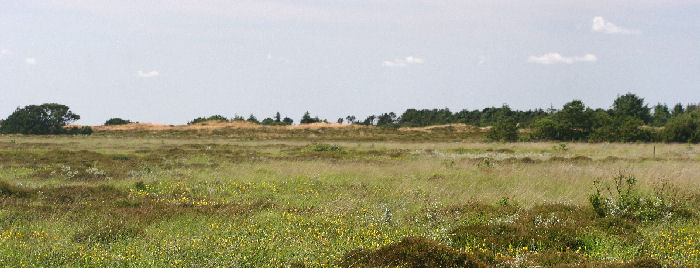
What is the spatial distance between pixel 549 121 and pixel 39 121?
7528cm

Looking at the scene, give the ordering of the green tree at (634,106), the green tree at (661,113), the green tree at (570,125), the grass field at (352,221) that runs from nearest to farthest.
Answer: the grass field at (352,221), the green tree at (570,125), the green tree at (634,106), the green tree at (661,113)

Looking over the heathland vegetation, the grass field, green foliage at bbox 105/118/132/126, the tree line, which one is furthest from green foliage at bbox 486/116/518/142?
green foliage at bbox 105/118/132/126

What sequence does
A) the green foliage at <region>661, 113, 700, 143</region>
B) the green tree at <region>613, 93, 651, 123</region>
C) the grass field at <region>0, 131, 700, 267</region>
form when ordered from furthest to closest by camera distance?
1. the green tree at <region>613, 93, 651, 123</region>
2. the green foliage at <region>661, 113, 700, 143</region>
3. the grass field at <region>0, 131, 700, 267</region>

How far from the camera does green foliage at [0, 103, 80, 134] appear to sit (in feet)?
230

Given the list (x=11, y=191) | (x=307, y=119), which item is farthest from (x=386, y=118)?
(x=11, y=191)

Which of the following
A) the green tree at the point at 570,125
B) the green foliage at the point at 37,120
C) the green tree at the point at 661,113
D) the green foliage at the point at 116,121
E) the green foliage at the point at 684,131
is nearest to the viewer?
the green foliage at the point at 684,131

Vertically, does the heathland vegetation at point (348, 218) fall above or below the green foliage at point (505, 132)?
below

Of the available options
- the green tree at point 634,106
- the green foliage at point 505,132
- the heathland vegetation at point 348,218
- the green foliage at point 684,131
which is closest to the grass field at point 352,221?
the heathland vegetation at point 348,218

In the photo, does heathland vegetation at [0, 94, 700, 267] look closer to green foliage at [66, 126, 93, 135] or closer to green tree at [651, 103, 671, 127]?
green foliage at [66, 126, 93, 135]

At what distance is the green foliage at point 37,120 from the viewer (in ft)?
230

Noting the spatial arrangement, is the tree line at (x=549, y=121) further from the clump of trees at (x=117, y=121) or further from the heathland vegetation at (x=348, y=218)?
the heathland vegetation at (x=348, y=218)

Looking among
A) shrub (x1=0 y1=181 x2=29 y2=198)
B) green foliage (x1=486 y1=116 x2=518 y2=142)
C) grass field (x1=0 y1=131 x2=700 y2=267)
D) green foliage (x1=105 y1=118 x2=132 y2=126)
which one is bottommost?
grass field (x1=0 y1=131 x2=700 y2=267)

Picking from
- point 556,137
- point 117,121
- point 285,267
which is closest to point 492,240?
point 285,267

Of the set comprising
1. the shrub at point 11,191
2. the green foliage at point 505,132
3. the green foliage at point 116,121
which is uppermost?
the green foliage at point 116,121
